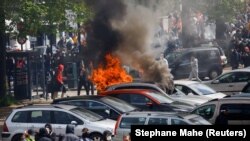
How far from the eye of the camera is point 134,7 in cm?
3356

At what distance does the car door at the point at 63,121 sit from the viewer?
73.6ft

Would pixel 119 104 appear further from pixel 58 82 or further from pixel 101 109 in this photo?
pixel 58 82

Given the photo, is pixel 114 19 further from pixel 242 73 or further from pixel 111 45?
pixel 242 73

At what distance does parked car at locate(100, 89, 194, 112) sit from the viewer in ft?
83.5

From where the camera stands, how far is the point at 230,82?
106 ft

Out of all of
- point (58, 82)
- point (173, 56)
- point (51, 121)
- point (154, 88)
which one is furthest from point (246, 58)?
point (51, 121)

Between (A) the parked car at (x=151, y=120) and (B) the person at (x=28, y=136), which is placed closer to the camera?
(B) the person at (x=28, y=136)

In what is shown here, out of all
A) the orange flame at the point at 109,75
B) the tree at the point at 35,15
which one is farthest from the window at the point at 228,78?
the tree at the point at 35,15

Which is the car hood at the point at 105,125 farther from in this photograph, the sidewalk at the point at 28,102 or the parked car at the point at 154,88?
the sidewalk at the point at 28,102

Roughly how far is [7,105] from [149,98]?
7.36 metres

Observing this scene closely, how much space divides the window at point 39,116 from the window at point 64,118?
0.21 meters

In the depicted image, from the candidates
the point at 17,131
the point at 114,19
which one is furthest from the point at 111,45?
the point at 17,131

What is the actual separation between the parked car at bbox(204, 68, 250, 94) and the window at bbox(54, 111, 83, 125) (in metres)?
10.8

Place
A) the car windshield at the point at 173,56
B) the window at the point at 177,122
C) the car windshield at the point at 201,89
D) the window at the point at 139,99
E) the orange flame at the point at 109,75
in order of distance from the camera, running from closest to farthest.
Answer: the window at the point at 177,122 → the window at the point at 139,99 → the car windshield at the point at 201,89 → the orange flame at the point at 109,75 → the car windshield at the point at 173,56
